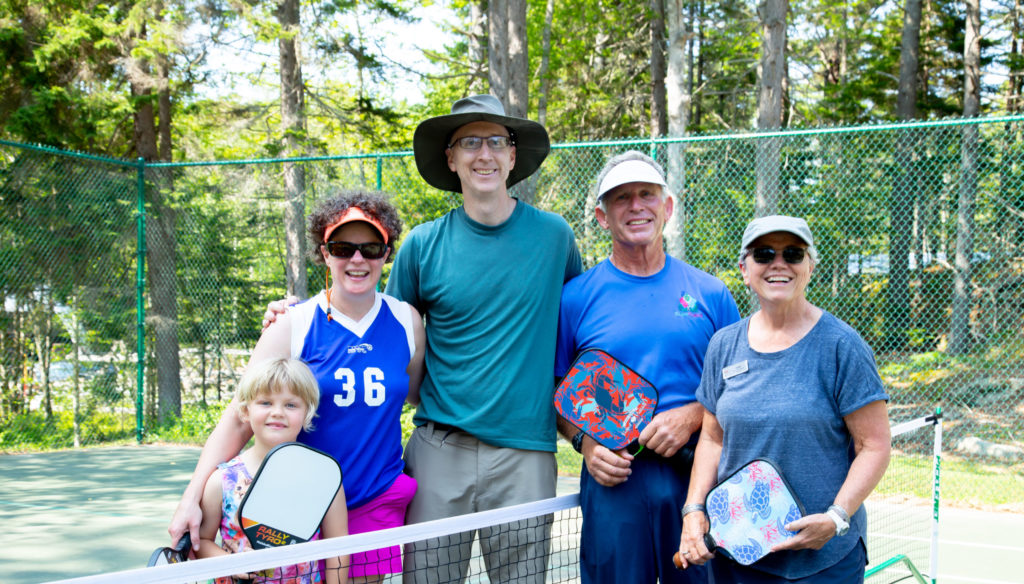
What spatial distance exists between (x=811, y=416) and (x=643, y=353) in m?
0.64

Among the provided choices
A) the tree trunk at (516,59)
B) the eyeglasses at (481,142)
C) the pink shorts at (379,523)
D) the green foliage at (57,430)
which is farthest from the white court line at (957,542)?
the green foliage at (57,430)

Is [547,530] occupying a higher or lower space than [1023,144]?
lower

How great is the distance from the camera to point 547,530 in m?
2.99

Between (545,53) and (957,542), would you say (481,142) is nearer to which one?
(957,542)

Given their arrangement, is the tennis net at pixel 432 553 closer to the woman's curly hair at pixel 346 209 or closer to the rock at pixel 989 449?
the woman's curly hair at pixel 346 209

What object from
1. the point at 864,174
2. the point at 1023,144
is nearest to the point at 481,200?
the point at 1023,144

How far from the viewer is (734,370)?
2.35 metres

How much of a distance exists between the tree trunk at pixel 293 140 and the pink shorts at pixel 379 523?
797cm

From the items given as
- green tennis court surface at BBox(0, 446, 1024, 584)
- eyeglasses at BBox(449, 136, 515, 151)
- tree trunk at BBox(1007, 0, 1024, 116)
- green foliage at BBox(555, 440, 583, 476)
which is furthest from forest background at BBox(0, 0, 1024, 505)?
tree trunk at BBox(1007, 0, 1024, 116)

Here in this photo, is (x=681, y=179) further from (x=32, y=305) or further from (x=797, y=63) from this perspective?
(x=797, y=63)

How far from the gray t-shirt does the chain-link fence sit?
6556mm

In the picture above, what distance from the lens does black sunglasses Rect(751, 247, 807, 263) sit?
2.32m

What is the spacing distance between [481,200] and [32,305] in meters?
9.83

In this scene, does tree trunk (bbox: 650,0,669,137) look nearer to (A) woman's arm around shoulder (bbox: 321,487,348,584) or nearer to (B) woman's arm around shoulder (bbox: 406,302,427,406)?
(B) woman's arm around shoulder (bbox: 406,302,427,406)
